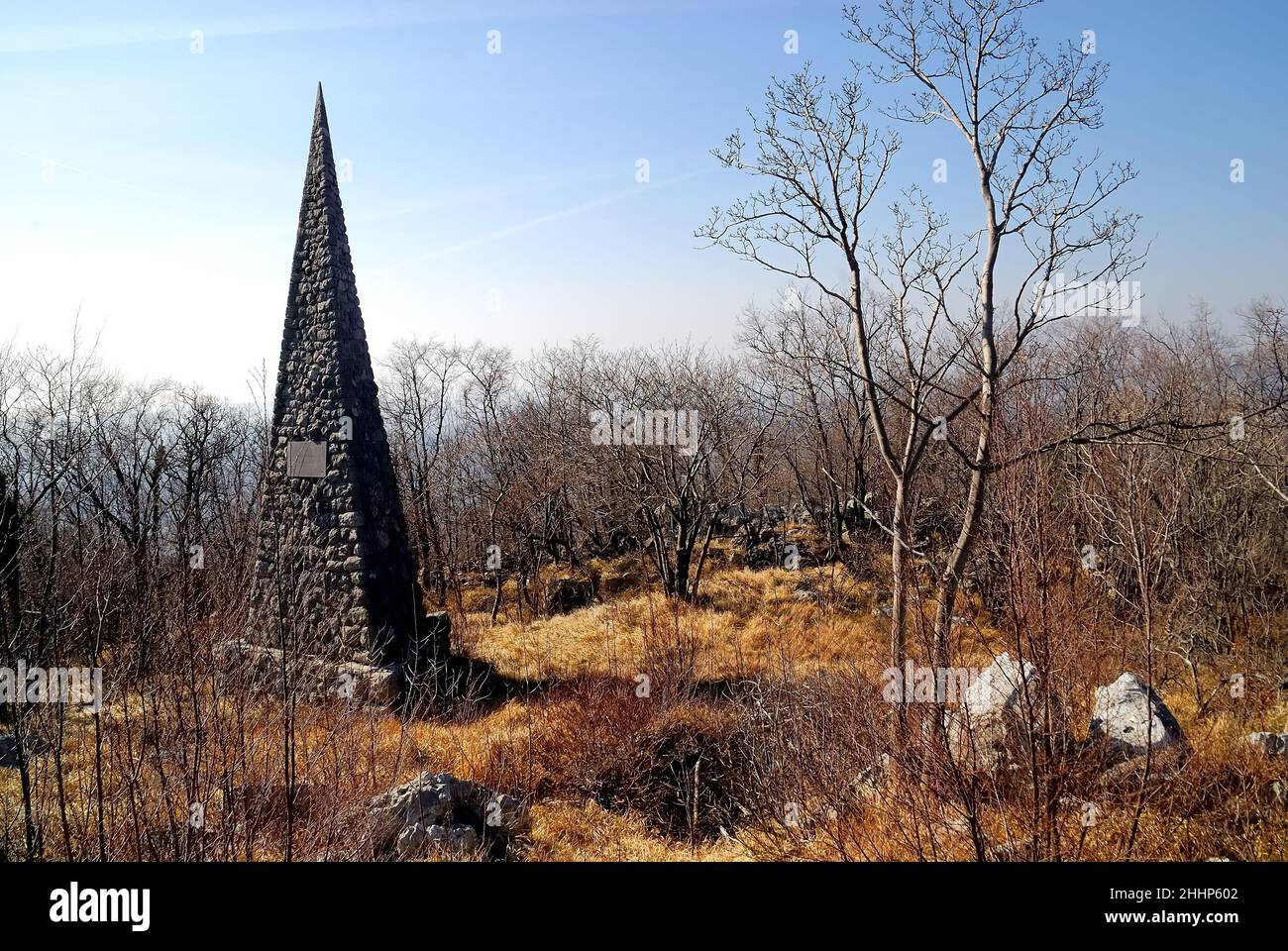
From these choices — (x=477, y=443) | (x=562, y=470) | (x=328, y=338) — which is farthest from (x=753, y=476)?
(x=328, y=338)

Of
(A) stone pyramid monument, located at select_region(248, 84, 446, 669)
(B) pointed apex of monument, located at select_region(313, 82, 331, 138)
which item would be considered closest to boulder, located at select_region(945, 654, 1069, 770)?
(A) stone pyramid monument, located at select_region(248, 84, 446, 669)

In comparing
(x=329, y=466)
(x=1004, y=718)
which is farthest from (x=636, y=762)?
(x=329, y=466)

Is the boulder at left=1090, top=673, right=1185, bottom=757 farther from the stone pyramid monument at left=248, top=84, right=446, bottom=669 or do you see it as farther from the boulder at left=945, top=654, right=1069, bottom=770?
the stone pyramid monument at left=248, top=84, right=446, bottom=669

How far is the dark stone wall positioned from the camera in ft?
30.1

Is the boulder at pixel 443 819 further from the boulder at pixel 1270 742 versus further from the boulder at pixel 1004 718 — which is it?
the boulder at pixel 1270 742

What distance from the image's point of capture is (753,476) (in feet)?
62.0

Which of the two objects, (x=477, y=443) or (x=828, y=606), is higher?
(x=477, y=443)

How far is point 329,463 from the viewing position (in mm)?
9312

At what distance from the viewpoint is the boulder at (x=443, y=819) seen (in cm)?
548

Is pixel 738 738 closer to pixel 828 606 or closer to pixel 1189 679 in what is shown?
pixel 828 606

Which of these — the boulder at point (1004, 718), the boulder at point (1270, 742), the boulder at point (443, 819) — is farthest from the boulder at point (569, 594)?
the boulder at point (1270, 742)

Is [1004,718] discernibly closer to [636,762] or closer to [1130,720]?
[1130,720]

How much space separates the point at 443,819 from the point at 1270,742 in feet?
25.0
